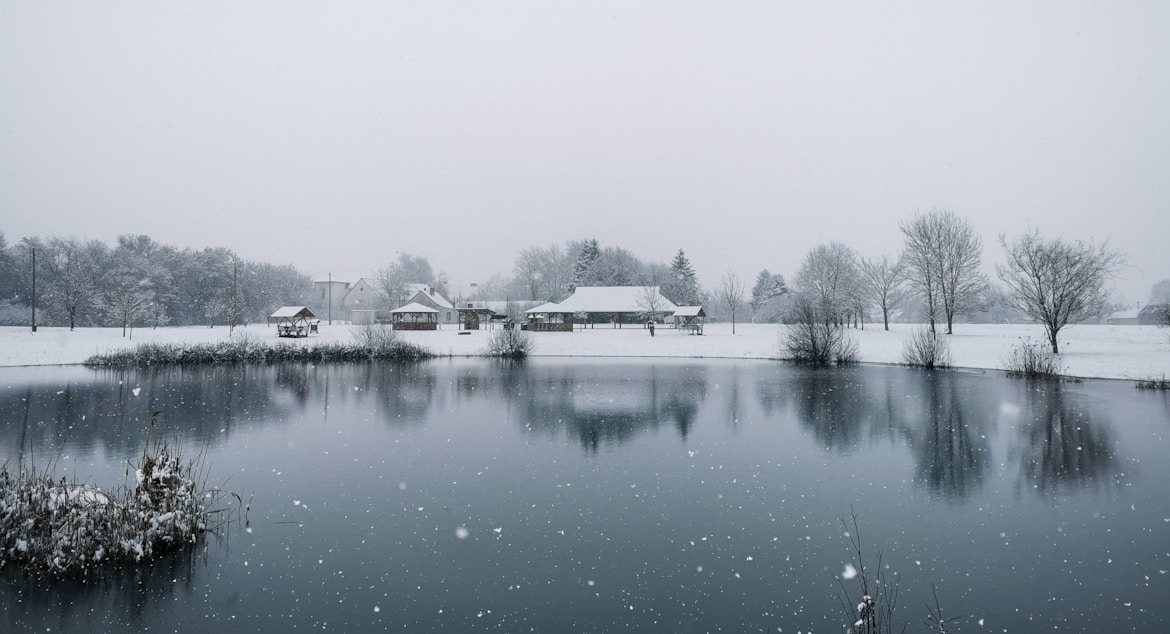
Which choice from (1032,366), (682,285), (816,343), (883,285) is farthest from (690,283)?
(1032,366)

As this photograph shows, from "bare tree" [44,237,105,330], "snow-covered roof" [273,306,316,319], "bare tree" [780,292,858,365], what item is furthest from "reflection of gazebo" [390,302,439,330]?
"bare tree" [780,292,858,365]

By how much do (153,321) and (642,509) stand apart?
2300 inches

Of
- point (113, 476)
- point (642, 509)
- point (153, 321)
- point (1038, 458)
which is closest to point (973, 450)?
point (1038, 458)

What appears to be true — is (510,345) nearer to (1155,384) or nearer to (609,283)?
(1155,384)

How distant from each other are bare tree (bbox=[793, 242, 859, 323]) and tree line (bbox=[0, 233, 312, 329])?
51103 millimetres

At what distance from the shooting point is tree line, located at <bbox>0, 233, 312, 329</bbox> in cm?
4603

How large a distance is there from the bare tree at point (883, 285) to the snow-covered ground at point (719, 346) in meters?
6.06

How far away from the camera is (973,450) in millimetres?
11164

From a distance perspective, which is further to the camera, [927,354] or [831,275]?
[831,275]

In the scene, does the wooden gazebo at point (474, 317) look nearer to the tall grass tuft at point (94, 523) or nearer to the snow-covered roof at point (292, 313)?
the snow-covered roof at point (292, 313)

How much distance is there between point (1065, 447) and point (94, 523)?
15805 millimetres

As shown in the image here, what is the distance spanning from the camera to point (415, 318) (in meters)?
54.2

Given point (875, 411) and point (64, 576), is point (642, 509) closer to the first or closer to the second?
point (64, 576)

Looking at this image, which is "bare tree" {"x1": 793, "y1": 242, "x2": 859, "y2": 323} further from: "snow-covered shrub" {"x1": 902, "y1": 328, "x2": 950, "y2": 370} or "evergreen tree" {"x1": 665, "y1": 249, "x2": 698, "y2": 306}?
"snow-covered shrub" {"x1": 902, "y1": 328, "x2": 950, "y2": 370}
